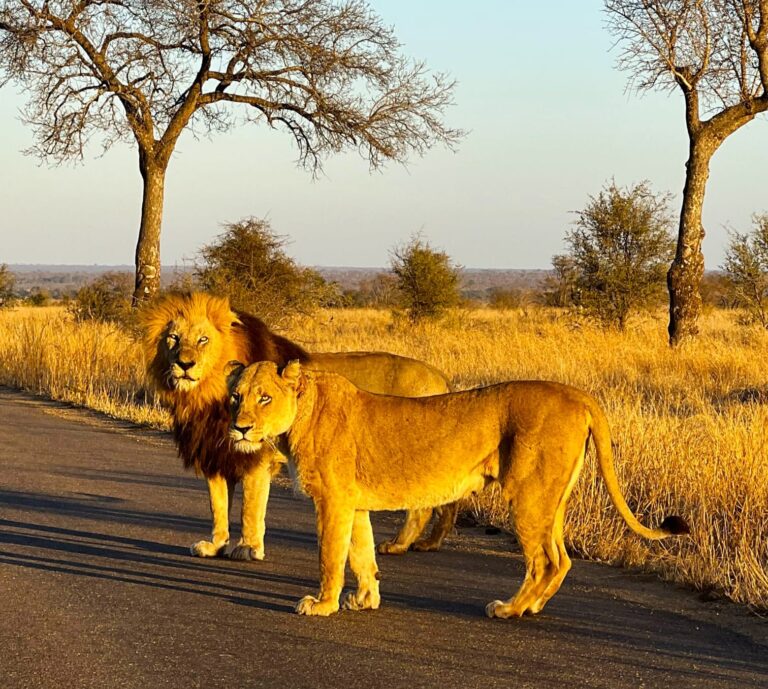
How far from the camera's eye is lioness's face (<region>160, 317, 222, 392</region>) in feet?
25.5

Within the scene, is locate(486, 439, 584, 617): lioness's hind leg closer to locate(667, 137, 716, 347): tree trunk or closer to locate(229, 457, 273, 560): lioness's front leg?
locate(229, 457, 273, 560): lioness's front leg

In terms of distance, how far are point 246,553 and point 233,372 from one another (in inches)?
69.7

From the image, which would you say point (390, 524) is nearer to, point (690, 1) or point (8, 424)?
point (8, 424)

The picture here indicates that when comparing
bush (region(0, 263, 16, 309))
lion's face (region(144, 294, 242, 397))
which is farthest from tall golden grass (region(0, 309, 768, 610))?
bush (region(0, 263, 16, 309))

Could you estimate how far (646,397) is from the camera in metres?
15.5

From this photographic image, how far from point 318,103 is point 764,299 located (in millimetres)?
14286

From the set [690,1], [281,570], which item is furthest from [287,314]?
[281,570]

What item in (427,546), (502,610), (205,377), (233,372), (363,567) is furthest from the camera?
(427,546)

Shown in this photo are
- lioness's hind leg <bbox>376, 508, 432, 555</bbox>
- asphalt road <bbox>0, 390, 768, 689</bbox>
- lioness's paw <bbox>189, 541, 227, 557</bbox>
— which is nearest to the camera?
asphalt road <bbox>0, 390, 768, 689</bbox>

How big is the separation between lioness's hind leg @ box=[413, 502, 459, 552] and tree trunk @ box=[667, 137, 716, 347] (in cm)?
1612

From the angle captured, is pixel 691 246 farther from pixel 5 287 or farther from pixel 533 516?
pixel 5 287

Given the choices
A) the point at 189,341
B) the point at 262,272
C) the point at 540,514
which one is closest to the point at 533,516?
the point at 540,514

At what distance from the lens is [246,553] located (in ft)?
25.4

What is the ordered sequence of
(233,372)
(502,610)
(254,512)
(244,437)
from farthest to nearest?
(254,512), (233,372), (502,610), (244,437)
